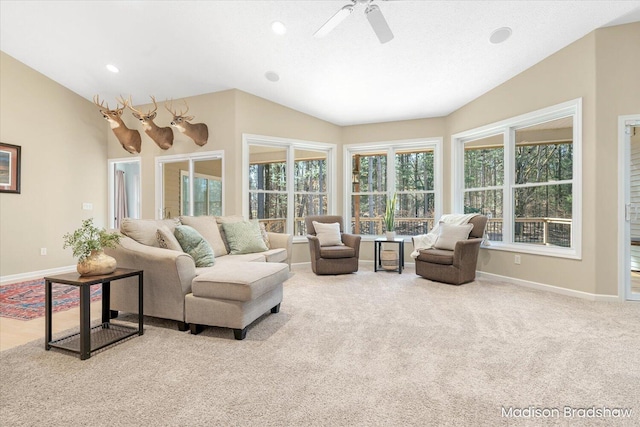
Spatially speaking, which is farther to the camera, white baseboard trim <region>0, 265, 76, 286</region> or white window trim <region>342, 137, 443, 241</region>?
white window trim <region>342, 137, 443, 241</region>

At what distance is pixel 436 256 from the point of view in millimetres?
4477

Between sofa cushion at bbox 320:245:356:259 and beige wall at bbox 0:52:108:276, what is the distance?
14.3 feet

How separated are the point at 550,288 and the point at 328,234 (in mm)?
2974

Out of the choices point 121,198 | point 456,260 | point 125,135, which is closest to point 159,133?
point 125,135

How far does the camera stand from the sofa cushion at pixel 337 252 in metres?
4.89

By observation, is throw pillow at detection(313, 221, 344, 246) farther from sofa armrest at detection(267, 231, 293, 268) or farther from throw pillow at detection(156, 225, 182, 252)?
throw pillow at detection(156, 225, 182, 252)

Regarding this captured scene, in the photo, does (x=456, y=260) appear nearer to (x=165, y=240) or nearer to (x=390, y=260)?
(x=390, y=260)

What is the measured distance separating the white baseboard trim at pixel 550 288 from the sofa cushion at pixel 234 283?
3.44 m

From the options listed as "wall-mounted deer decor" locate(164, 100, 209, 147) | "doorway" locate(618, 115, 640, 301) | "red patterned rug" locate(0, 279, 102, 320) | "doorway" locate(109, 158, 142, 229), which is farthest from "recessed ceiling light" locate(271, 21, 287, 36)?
"doorway" locate(109, 158, 142, 229)

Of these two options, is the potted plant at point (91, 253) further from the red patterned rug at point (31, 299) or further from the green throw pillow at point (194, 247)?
the red patterned rug at point (31, 299)

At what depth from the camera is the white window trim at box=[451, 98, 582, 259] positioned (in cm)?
380

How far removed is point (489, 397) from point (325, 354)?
0.99m

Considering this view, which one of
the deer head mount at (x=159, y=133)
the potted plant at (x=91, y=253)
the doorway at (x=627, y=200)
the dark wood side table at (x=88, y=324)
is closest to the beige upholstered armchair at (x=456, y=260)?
the doorway at (x=627, y=200)

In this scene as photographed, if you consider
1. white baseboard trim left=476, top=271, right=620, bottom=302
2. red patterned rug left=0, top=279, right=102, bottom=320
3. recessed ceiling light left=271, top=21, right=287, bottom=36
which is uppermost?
recessed ceiling light left=271, top=21, right=287, bottom=36
